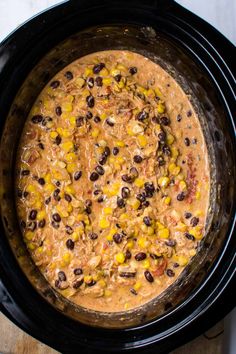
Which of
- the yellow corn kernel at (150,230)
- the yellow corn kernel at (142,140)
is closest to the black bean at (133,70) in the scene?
the yellow corn kernel at (142,140)

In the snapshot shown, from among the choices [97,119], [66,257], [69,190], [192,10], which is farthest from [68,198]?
[192,10]

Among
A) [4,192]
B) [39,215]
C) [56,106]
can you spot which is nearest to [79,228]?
[39,215]

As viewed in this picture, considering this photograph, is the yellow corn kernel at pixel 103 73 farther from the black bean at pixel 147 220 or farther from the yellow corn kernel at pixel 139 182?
the black bean at pixel 147 220

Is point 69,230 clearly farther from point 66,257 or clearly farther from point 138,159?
point 138,159

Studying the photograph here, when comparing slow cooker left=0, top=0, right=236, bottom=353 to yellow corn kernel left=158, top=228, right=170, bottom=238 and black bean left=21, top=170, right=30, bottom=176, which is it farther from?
yellow corn kernel left=158, top=228, right=170, bottom=238

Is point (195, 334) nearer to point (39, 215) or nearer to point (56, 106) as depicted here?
point (39, 215)

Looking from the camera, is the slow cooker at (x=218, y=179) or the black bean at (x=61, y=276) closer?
the slow cooker at (x=218, y=179)
